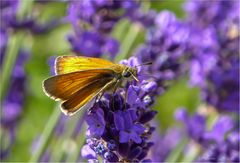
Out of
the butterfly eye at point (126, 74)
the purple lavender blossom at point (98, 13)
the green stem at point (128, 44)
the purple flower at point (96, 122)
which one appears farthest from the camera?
the green stem at point (128, 44)

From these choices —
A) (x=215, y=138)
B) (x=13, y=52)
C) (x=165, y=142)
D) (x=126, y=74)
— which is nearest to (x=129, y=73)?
(x=126, y=74)

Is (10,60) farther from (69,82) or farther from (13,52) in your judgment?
(69,82)

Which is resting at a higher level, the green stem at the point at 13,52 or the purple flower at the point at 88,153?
the green stem at the point at 13,52

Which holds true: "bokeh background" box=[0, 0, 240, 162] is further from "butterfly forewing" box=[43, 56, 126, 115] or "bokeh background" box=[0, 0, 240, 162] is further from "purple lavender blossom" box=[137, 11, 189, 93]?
"butterfly forewing" box=[43, 56, 126, 115]

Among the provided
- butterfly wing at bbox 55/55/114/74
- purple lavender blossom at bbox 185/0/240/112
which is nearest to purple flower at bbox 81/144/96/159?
butterfly wing at bbox 55/55/114/74

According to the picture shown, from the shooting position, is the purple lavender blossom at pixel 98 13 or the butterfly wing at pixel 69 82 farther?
the purple lavender blossom at pixel 98 13

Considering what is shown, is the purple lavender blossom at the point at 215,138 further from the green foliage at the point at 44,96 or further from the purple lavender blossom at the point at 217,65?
the green foliage at the point at 44,96

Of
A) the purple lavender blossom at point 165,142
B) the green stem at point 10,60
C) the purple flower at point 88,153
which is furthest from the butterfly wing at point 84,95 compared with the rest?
the purple lavender blossom at point 165,142

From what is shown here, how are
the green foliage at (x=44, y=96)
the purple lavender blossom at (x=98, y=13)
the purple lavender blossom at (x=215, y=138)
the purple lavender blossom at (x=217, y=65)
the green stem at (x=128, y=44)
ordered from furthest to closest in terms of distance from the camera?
1. the green foliage at (x=44, y=96)
2. the green stem at (x=128, y=44)
3. the purple lavender blossom at (x=217, y=65)
4. the purple lavender blossom at (x=98, y=13)
5. the purple lavender blossom at (x=215, y=138)
